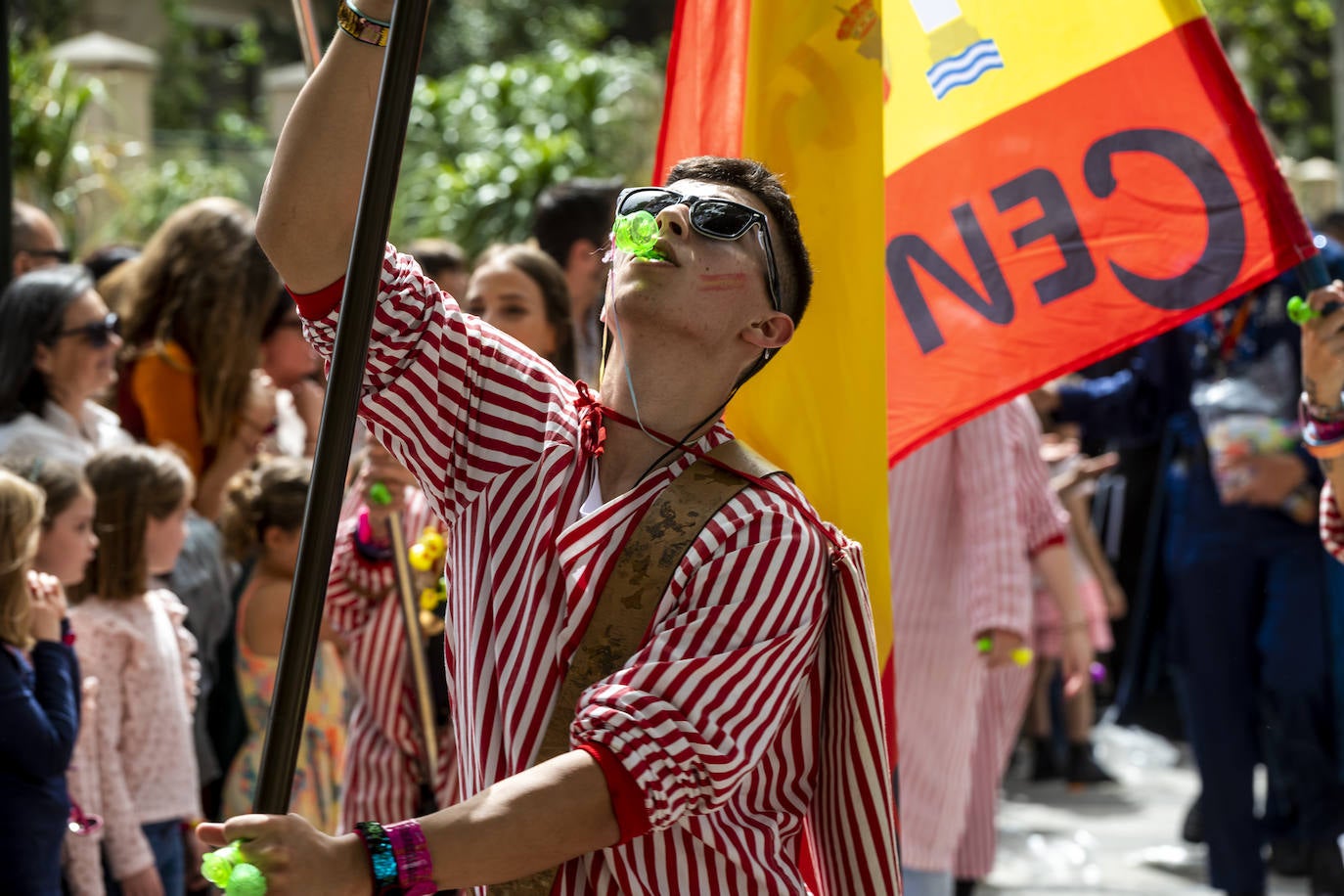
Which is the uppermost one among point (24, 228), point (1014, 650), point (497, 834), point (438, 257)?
point (24, 228)

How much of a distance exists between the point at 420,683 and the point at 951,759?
1661 millimetres

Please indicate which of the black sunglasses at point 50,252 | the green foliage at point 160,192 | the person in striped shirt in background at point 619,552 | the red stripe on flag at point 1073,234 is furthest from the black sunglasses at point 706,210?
the green foliage at point 160,192

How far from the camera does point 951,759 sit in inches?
205

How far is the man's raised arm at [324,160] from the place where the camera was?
2186 mm

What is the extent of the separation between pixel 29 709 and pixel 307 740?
1614 millimetres

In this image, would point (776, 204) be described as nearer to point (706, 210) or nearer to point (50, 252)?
point (706, 210)

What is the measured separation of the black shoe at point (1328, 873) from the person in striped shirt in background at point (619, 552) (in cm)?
462

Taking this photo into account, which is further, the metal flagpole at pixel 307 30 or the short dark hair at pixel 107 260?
the short dark hair at pixel 107 260

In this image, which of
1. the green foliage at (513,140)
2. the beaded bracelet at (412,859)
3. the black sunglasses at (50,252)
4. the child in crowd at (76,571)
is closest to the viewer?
the beaded bracelet at (412,859)

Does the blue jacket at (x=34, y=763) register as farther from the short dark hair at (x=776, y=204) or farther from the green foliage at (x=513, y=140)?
the green foliage at (x=513, y=140)

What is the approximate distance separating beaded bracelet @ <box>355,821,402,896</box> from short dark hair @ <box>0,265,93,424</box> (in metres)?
3.49

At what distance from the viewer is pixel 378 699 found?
4461mm

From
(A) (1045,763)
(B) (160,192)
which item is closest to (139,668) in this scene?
(A) (1045,763)

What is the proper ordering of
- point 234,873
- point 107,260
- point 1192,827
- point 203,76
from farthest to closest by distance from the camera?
point 203,76
point 1192,827
point 107,260
point 234,873
